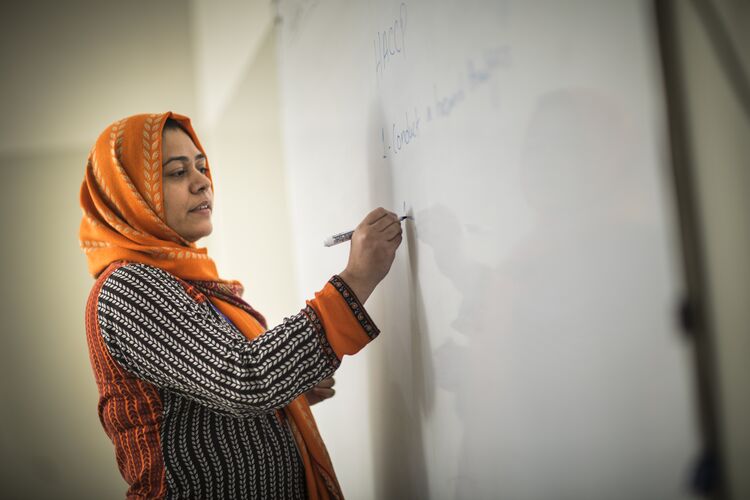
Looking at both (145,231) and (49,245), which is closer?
(145,231)

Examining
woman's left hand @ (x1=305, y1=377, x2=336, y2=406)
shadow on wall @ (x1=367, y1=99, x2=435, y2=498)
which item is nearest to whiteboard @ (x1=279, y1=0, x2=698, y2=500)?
shadow on wall @ (x1=367, y1=99, x2=435, y2=498)

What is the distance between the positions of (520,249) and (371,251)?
259 mm

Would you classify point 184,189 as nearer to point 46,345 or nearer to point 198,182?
point 198,182

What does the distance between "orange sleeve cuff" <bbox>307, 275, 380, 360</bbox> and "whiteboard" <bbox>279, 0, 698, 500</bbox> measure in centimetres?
9

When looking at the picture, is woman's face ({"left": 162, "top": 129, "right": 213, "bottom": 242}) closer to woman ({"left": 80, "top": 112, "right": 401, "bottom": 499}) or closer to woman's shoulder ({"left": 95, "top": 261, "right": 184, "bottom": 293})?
woman ({"left": 80, "top": 112, "right": 401, "bottom": 499})

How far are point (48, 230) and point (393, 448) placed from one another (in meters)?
1.39

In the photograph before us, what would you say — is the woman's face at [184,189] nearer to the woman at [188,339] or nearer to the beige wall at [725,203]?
the woman at [188,339]

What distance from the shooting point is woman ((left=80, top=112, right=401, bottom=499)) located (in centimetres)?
66

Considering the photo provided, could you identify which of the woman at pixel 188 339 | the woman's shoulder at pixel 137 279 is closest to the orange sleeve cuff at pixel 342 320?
the woman at pixel 188 339

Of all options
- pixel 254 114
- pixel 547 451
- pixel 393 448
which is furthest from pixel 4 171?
pixel 547 451

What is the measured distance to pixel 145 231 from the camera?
0.84m

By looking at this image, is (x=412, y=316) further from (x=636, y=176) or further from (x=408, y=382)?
(x=636, y=176)

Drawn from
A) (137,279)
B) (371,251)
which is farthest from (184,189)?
(371,251)

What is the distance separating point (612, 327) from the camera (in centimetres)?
38
